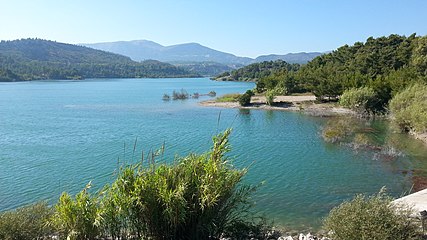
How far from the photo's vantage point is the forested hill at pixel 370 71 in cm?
5491

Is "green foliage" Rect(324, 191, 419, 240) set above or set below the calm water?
above

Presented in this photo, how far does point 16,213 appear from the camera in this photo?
1096 centimetres

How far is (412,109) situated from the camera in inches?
1497

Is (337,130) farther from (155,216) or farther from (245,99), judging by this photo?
(155,216)

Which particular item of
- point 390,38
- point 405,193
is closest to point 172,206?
point 405,193

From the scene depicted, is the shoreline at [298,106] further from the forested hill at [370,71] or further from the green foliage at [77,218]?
the green foliage at [77,218]

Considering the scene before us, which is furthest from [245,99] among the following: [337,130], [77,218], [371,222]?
[77,218]

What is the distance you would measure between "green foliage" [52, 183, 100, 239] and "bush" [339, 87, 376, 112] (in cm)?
5102

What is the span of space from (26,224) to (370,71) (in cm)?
6947

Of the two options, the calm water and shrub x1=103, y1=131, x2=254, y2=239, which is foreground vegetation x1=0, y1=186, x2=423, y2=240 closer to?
shrub x1=103, y1=131, x2=254, y2=239

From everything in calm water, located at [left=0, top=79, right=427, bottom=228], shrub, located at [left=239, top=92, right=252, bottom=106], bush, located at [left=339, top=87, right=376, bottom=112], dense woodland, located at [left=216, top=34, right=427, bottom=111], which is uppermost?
dense woodland, located at [left=216, top=34, right=427, bottom=111]

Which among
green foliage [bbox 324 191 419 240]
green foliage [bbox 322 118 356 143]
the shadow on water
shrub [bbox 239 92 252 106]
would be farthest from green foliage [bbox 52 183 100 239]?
shrub [bbox 239 92 252 106]

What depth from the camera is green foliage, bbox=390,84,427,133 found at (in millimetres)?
36531

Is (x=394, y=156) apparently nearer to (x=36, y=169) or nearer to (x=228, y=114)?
(x=36, y=169)
